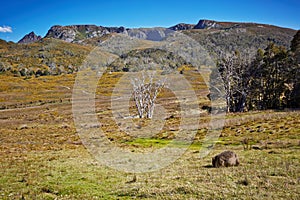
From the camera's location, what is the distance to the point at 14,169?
21.3 metres

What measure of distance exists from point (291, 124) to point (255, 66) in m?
27.6

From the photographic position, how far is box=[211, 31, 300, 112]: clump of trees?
2210 inches

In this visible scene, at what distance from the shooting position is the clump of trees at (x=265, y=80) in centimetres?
5612

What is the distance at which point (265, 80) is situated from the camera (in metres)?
61.4

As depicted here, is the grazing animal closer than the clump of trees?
Yes

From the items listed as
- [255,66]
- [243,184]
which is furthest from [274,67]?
[243,184]

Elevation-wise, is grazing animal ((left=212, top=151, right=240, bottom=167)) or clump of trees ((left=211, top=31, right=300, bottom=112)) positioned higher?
clump of trees ((left=211, top=31, right=300, bottom=112))

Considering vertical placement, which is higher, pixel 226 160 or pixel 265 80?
pixel 265 80

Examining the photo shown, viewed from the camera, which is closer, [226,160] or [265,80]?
[226,160]

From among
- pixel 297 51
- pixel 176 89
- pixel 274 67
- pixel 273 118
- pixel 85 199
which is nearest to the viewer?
pixel 85 199

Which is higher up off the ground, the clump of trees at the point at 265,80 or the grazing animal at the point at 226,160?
the clump of trees at the point at 265,80

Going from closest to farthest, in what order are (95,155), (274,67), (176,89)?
(95,155)
(274,67)
(176,89)

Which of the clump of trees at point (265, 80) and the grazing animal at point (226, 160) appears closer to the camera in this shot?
the grazing animal at point (226, 160)

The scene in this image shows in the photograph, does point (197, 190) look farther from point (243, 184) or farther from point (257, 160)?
point (257, 160)
